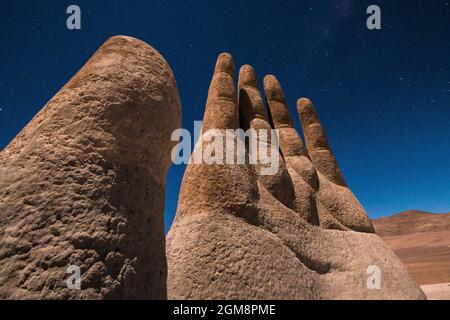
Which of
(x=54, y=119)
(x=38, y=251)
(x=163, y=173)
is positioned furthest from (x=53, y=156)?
(x=163, y=173)

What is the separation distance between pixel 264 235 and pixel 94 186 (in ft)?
14.2

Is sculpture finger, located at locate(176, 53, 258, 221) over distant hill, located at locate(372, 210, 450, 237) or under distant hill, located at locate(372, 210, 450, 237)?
under

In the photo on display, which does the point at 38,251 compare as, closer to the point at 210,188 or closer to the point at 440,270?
the point at 210,188

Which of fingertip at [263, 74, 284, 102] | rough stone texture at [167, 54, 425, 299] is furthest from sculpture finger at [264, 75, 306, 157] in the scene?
rough stone texture at [167, 54, 425, 299]

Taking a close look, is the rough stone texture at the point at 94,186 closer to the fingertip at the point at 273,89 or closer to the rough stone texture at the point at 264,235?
the rough stone texture at the point at 264,235

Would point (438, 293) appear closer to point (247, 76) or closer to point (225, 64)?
point (247, 76)

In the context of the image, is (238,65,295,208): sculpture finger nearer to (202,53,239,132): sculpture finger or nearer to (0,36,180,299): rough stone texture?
(202,53,239,132): sculpture finger

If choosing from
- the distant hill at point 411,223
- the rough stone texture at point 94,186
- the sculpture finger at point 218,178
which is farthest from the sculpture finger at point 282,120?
the distant hill at point 411,223

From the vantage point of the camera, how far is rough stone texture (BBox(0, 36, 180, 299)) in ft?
7.82

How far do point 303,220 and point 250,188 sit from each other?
74.3 inches

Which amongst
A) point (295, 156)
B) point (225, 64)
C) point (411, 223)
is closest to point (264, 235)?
point (295, 156)

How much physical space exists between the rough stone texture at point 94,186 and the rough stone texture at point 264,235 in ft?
8.63

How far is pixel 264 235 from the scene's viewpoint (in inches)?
252

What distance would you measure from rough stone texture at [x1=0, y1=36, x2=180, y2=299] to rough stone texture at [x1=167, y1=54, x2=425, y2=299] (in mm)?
2632
